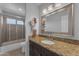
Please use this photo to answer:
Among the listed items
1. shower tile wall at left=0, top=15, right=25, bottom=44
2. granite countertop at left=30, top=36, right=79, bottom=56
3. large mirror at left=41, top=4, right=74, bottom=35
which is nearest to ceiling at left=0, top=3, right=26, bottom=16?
shower tile wall at left=0, top=15, right=25, bottom=44

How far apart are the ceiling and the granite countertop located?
39 centimetres

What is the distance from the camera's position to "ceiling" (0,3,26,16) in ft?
3.89

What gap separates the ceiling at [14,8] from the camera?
118 cm

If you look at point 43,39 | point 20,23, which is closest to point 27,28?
point 20,23

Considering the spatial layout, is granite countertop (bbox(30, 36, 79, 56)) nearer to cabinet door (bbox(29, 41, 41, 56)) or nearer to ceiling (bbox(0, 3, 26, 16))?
cabinet door (bbox(29, 41, 41, 56))

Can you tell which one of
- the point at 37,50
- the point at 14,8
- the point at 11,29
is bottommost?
the point at 37,50

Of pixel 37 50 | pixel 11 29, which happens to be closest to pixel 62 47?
pixel 37 50

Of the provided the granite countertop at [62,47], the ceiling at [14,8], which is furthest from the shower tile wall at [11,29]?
the granite countertop at [62,47]

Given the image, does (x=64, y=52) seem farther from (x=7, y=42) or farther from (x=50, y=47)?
(x=7, y=42)

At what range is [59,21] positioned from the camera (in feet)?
3.92

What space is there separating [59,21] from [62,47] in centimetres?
33

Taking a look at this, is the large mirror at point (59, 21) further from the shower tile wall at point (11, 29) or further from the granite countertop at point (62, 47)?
the shower tile wall at point (11, 29)

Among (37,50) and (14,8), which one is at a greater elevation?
(14,8)

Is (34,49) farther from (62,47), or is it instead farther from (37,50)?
(62,47)
